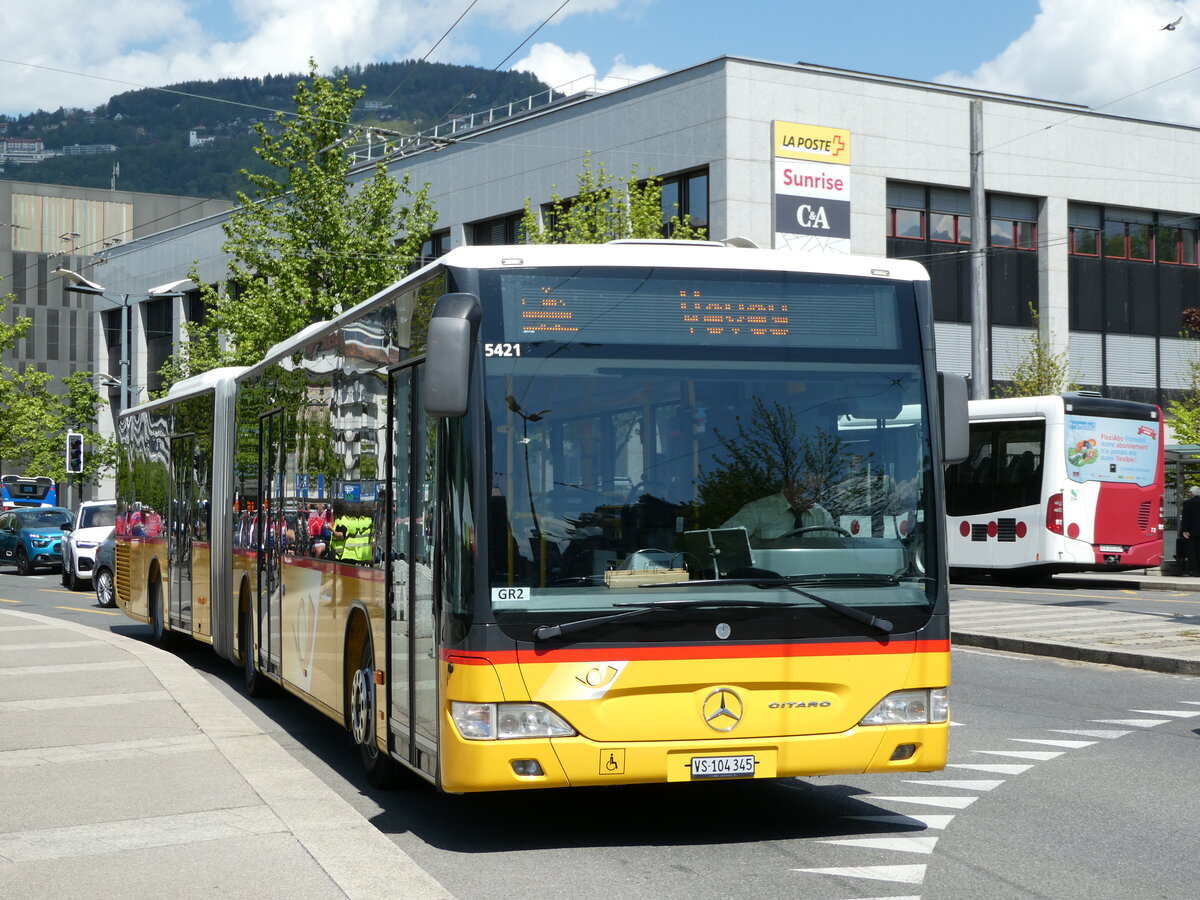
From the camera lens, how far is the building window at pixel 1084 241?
43.3 meters

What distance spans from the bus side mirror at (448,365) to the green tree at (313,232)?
24.6m

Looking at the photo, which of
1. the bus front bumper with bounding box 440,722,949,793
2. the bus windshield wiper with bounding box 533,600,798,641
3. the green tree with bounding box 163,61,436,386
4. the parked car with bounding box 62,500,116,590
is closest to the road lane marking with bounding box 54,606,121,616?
the parked car with bounding box 62,500,116,590

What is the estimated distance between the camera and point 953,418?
770cm

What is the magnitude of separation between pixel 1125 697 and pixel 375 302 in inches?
293

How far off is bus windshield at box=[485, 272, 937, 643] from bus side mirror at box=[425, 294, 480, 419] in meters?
0.31

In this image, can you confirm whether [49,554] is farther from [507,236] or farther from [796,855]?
[796,855]

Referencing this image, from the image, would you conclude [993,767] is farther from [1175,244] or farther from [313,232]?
[1175,244]

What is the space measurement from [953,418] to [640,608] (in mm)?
1866

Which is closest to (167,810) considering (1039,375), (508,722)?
(508,722)

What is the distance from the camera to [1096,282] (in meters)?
43.6

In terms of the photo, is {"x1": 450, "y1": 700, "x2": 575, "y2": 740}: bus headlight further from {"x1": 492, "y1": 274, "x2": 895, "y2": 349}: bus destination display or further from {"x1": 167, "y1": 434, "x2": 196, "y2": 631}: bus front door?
{"x1": 167, "y1": 434, "x2": 196, "y2": 631}: bus front door

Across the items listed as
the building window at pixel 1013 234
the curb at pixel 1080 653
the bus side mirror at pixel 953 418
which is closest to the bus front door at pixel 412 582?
the bus side mirror at pixel 953 418

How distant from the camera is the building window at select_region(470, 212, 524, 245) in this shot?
4388 cm

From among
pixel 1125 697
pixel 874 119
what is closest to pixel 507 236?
pixel 874 119
